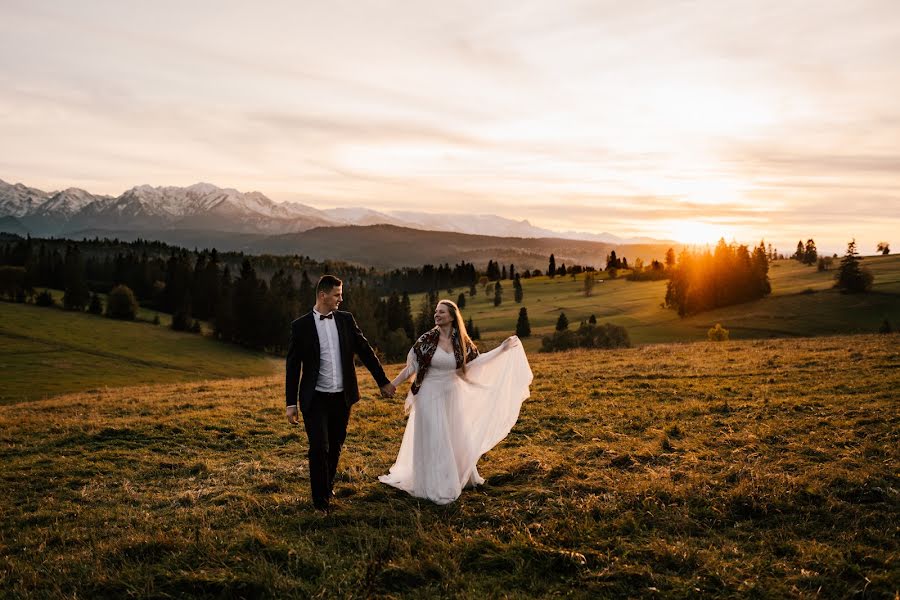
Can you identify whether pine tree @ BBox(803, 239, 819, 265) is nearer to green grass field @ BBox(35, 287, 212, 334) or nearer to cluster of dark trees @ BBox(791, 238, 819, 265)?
cluster of dark trees @ BBox(791, 238, 819, 265)

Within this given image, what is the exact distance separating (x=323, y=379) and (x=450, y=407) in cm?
245

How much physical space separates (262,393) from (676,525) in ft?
62.0

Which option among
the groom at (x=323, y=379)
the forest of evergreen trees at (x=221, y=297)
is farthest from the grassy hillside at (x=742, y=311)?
the groom at (x=323, y=379)

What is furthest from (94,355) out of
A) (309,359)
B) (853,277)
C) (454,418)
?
(853,277)

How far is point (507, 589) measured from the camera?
6.60 meters

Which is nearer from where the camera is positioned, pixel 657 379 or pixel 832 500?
pixel 832 500

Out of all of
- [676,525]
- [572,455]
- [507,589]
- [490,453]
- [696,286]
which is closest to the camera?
[507,589]

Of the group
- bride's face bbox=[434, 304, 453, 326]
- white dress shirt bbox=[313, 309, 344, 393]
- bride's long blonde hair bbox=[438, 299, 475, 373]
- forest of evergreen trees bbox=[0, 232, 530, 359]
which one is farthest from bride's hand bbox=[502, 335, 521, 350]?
forest of evergreen trees bbox=[0, 232, 530, 359]

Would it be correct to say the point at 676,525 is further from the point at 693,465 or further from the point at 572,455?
the point at 572,455

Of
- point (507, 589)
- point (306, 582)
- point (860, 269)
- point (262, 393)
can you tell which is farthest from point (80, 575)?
point (860, 269)

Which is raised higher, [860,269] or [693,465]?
[860,269]

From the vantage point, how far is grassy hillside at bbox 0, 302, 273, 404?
217ft

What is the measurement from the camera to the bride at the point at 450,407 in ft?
32.8

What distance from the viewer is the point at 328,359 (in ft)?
31.4
